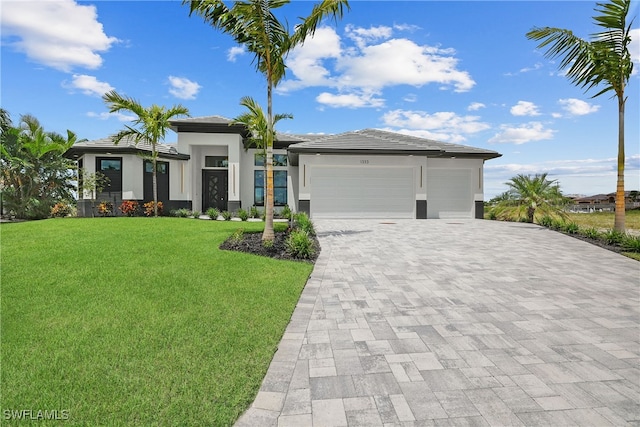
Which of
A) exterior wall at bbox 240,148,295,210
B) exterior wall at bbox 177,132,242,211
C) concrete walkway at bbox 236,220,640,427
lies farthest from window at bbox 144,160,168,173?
concrete walkway at bbox 236,220,640,427

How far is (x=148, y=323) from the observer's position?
13.1 feet

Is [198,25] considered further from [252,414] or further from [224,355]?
[252,414]

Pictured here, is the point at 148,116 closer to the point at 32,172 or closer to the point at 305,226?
the point at 32,172

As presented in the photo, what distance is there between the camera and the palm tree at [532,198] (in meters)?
14.4

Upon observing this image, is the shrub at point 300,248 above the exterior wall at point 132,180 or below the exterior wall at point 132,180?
below

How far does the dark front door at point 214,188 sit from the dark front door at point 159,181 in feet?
7.48

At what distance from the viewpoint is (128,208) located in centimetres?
1686

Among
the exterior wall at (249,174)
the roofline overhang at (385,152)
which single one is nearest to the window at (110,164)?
the exterior wall at (249,174)

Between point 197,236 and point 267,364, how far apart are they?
7663 millimetres

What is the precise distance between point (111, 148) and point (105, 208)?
329cm

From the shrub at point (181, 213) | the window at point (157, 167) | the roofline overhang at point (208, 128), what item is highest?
the roofline overhang at point (208, 128)

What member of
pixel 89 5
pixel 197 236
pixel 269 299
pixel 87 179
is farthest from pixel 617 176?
pixel 87 179

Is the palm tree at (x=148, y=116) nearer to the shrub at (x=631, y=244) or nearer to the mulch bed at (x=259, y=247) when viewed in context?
the mulch bed at (x=259, y=247)

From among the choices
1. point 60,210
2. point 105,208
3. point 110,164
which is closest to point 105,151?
point 110,164
